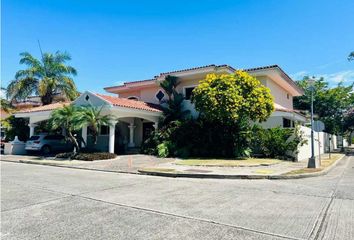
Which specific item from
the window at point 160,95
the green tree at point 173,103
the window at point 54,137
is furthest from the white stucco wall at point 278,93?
the window at point 54,137

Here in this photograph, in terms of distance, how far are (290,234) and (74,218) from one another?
3.98m

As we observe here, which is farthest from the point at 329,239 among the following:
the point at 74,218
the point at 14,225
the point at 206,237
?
the point at 14,225

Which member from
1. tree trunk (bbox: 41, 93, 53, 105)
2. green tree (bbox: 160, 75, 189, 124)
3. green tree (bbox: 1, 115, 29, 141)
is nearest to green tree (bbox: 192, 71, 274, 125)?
green tree (bbox: 160, 75, 189, 124)

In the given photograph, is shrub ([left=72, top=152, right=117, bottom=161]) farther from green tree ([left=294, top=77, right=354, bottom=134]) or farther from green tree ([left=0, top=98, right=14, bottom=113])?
green tree ([left=294, top=77, right=354, bottom=134])

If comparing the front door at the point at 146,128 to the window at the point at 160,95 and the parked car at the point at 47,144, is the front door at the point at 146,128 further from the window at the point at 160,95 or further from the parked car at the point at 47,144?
the parked car at the point at 47,144

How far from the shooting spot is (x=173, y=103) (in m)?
22.4


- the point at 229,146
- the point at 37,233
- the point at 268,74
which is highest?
the point at 268,74

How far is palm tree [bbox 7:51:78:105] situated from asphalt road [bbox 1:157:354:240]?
19376 mm

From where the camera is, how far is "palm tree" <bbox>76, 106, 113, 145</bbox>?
17.8 m

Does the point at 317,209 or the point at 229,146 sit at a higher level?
the point at 229,146

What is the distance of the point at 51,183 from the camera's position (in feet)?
31.3

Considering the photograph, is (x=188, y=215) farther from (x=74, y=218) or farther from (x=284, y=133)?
(x=284, y=133)

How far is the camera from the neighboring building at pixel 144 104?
19922 mm

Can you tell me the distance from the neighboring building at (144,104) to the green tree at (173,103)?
585 millimetres
